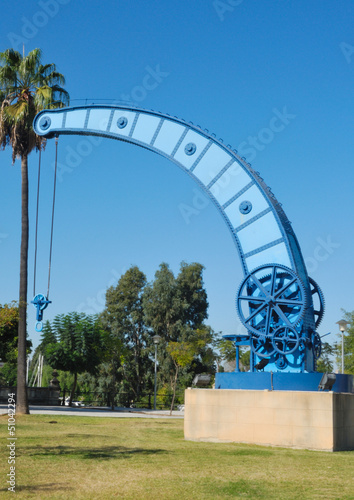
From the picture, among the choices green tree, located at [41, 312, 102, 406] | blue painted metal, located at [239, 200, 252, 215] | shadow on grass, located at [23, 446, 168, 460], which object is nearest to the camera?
shadow on grass, located at [23, 446, 168, 460]

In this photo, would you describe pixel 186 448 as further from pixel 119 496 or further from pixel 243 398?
pixel 119 496

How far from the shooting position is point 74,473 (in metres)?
10.3

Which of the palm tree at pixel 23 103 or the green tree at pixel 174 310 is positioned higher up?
the palm tree at pixel 23 103

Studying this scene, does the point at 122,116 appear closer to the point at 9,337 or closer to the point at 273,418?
the point at 273,418

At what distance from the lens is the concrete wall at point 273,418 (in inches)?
580

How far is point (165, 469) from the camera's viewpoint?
36.0ft

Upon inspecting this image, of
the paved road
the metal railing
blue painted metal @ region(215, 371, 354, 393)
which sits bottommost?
the metal railing

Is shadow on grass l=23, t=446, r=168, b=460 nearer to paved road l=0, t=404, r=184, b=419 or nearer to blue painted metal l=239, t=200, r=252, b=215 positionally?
blue painted metal l=239, t=200, r=252, b=215

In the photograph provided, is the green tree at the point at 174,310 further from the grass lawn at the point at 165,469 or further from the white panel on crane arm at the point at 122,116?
the grass lawn at the point at 165,469

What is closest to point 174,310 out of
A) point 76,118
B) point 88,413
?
point 88,413

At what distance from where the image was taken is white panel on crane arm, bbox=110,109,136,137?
68.1 feet

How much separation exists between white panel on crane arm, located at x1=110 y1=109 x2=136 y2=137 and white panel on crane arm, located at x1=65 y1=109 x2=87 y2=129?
132 cm

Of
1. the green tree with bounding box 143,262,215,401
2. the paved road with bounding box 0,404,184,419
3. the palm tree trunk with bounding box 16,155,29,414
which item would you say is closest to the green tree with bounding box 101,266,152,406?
the green tree with bounding box 143,262,215,401

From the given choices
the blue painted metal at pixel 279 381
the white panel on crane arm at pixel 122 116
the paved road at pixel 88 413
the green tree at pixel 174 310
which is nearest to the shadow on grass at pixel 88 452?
the blue painted metal at pixel 279 381
